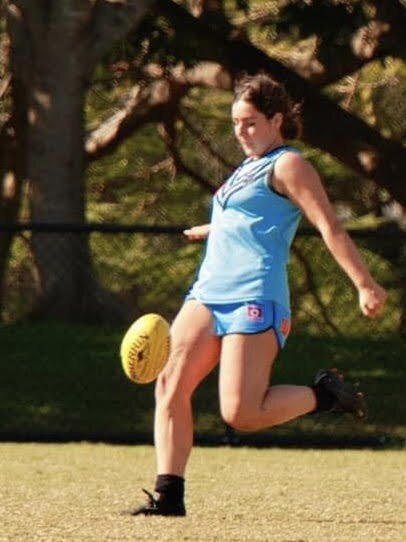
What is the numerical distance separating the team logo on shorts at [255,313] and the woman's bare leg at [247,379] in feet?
0.23

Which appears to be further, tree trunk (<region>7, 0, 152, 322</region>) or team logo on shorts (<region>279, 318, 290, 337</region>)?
tree trunk (<region>7, 0, 152, 322</region>)

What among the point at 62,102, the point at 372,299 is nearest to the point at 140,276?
the point at 62,102

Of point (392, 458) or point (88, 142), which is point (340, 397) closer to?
point (392, 458)

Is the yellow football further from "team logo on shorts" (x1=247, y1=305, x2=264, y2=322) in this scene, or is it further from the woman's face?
the woman's face

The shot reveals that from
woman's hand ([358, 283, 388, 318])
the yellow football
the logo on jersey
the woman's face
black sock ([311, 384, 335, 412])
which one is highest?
the woman's face

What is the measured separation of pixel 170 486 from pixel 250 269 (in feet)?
3.35

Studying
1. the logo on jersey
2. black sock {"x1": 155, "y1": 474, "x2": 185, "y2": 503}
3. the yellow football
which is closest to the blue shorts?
the yellow football

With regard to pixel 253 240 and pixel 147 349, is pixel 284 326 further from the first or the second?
pixel 147 349

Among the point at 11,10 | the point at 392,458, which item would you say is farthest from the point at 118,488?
the point at 11,10

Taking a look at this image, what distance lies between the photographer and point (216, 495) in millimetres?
9766

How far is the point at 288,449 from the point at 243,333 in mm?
6078

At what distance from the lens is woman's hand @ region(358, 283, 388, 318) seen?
756 cm

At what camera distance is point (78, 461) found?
12.0 metres

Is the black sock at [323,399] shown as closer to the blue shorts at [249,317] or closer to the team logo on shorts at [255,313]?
the blue shorts at [249,317]
